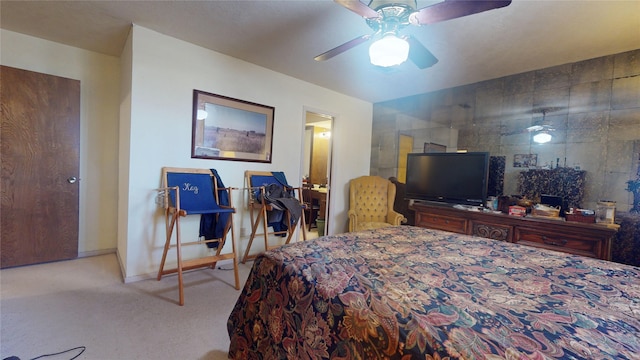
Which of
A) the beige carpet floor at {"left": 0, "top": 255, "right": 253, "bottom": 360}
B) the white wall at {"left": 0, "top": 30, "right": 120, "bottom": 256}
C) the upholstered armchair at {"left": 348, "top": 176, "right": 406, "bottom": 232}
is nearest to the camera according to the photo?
the beige carpet floor at {"left": 0, "top": 255, "right": 253, "bottom": 360}

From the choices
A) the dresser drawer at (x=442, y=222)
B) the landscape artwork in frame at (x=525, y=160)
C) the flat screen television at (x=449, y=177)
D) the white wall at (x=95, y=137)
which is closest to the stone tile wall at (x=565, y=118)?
the landscape artwork in frame at (x=525, y=160)

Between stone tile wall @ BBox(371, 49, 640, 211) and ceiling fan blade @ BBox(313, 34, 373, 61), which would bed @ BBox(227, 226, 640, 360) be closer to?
ceiling fan blade @ BBox(313, 34, 373, 61)

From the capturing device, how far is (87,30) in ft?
8.75

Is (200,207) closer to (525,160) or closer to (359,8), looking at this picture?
(359,8)

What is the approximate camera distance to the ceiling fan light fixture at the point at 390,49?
1.72 metres

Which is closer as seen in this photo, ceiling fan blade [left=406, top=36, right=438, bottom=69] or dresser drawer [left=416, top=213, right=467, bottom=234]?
ceiling fan blade [left=406, top=36, right=438, bottom=69]

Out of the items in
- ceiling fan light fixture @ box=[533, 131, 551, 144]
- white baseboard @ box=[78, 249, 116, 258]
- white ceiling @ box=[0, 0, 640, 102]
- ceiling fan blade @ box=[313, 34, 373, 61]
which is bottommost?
white baseboard @ box=[78, 249, 116, 258]

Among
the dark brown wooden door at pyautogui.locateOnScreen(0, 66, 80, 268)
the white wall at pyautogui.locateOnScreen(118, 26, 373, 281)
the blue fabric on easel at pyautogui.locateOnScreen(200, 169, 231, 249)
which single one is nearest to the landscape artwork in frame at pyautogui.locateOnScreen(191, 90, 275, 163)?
the white wall at pyautogui.locateOnScreen(118, 26, 373, 281)

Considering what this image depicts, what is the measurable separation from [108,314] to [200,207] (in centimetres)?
108

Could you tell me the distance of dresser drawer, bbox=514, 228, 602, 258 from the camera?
238cm

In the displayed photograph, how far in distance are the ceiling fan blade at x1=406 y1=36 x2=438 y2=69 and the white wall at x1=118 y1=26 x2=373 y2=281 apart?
2024mm

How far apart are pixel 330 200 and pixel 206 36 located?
281 cm

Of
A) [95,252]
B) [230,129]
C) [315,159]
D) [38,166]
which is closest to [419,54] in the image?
[230,129]

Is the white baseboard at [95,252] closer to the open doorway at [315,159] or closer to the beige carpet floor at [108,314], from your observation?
the beige carpet floor at [108,314]
